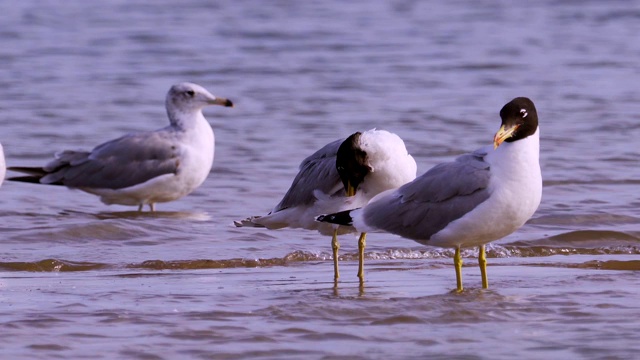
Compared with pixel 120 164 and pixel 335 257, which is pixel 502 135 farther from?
pixel 120 164

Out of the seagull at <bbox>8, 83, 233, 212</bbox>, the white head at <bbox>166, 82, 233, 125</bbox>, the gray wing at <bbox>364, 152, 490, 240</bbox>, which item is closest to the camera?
the gray wing at <bbox>364, 152, 490, 240</bbox>

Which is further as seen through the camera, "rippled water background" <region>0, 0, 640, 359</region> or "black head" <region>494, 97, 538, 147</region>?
"black head" <region>494, 97, 538, 147</region>

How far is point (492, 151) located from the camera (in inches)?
264

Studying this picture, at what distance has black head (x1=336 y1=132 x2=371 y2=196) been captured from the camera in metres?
7.16

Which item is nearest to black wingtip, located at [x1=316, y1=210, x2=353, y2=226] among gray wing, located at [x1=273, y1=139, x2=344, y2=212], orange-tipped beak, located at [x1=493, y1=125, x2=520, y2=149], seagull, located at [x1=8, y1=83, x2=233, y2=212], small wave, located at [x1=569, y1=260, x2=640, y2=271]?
gray wing, located at [x1=273, y1=139, x2=344, y2=212]

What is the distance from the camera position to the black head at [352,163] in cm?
716

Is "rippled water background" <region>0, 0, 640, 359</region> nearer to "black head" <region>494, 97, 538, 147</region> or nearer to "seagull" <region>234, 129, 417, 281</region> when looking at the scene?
"seagull" <region>234, 129, 417, 281</region>

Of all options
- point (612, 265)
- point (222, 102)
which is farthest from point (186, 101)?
point (612, 265)

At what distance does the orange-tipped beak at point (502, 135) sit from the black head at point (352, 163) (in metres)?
0.86

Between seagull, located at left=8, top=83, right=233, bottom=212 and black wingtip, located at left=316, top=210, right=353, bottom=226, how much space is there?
336 cm

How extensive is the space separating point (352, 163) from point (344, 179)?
0.59ft

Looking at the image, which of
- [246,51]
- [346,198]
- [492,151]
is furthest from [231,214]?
[246,51]

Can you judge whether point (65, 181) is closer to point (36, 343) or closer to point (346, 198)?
point (346, 198)

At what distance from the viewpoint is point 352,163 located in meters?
7.16
